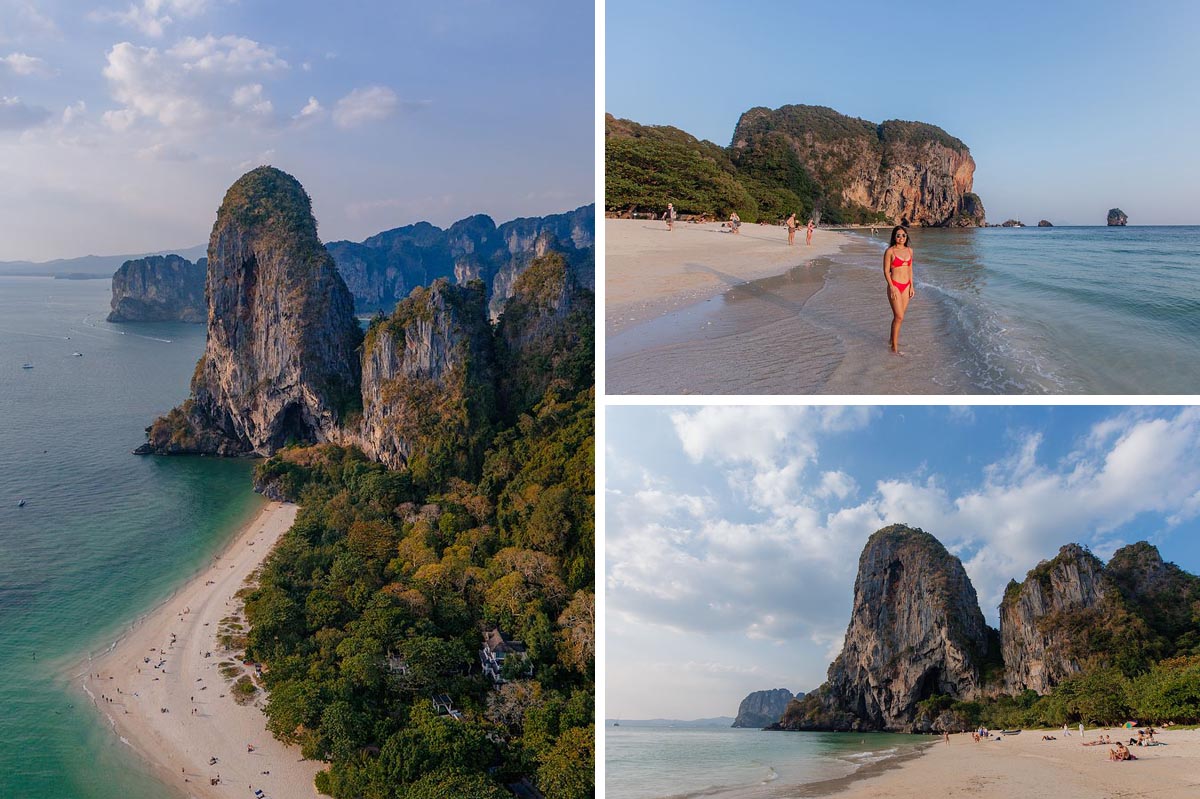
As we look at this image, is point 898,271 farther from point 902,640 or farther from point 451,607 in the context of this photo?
point 902,640

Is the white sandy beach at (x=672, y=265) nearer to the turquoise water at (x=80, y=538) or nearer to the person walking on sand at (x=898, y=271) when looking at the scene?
the person walking on sand at (x=898, y=271)

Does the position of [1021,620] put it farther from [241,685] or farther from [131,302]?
[131,302]

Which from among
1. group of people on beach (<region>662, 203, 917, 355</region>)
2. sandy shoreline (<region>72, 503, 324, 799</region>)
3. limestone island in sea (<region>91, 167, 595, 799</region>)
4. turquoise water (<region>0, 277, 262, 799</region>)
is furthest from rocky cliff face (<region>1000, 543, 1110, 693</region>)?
turquoise water (<region>0, 277, 262, 799</region>)

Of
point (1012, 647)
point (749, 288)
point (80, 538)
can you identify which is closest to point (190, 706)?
point (80, 538)

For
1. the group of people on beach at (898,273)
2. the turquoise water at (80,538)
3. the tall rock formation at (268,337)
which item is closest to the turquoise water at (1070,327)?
the group of people on beach at (898,273)

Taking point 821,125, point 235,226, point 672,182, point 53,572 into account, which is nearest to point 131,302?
point 235,226

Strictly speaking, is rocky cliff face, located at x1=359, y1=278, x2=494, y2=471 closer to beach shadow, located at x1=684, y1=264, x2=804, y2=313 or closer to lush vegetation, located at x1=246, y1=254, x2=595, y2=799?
lush vegetation, located at x1=246, y1=254, x2=595, y2=799
